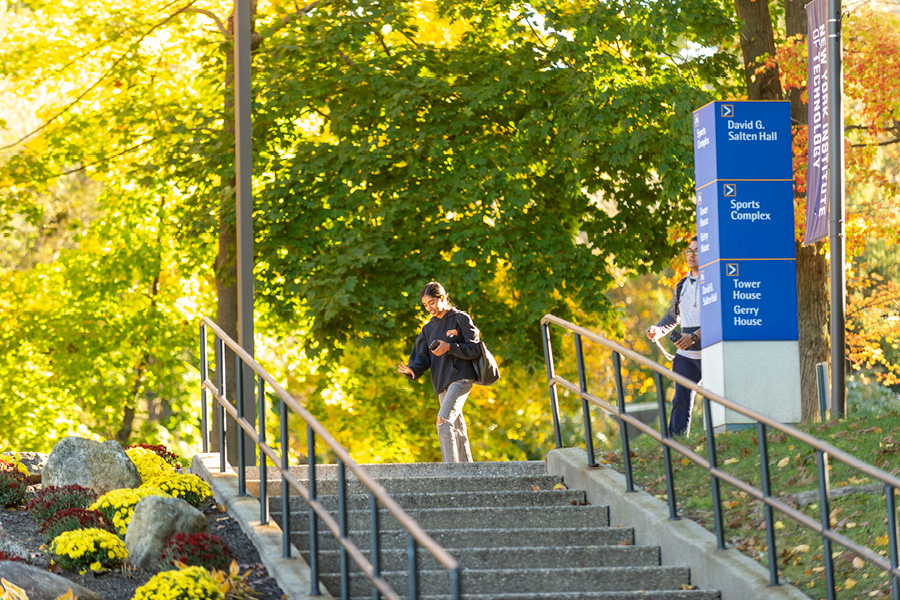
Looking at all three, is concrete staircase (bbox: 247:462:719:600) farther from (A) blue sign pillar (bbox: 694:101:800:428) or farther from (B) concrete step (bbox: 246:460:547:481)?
(A) blue sign pillar (bbox: 694:101:800:428)

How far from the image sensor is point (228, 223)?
49.2 feet

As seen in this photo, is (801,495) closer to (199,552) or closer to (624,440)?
(624,440)

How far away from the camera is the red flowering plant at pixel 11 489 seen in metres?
8.23

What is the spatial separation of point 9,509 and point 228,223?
285 inches

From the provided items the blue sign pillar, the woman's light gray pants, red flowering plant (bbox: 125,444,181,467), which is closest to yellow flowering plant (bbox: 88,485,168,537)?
red flowering plant (bbox: 125,444,181,467)

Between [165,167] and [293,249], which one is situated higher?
[165,167]

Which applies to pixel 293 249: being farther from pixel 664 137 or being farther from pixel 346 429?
pixel 346 429

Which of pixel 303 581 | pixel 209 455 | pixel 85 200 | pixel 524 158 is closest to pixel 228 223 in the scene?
pixel 524 158

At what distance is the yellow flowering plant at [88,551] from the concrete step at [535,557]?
1064 millimetres

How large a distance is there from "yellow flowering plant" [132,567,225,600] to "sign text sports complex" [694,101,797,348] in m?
4.92

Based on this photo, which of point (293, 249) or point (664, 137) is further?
point (293, 249)

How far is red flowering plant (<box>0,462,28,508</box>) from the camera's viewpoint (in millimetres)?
8234

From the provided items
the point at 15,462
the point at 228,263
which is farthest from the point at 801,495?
the point at 228,263

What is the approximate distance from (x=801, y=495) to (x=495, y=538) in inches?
72.0
